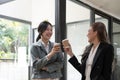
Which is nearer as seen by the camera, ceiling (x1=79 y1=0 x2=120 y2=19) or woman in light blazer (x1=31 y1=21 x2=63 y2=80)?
woman in light blazer (x1=31 y1=21 x2=63 y2=80)

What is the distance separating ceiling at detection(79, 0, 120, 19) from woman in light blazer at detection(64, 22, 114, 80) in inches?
62.9

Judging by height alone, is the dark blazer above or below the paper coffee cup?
below

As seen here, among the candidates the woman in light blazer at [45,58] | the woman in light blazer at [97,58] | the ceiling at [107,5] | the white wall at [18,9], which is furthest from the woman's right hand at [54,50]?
the white wall at [18,9]

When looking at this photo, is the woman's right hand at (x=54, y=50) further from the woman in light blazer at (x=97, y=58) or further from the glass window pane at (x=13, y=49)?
the glass window pane at (x=13, y=49)

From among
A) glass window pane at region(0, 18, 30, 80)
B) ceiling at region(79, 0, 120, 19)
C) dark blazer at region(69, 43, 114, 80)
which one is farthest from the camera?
glass window pane at region(0, 18, 30, 80)

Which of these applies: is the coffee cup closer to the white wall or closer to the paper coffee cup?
the paper coffee cup

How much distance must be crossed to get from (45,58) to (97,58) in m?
0.44

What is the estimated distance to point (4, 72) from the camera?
4.57 metres

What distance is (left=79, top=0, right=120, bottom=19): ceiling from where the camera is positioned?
346cm

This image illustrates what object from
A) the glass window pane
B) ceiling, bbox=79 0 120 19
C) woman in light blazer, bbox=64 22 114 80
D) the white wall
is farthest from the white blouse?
the white wall

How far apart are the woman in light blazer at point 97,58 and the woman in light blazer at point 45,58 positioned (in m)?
0.15

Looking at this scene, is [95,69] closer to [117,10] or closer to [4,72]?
[117,10]

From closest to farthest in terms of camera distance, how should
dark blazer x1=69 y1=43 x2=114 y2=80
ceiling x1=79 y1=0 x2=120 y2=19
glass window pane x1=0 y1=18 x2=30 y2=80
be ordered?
dark blazer x1=69 y1=43 x2=114 y2=80
ceiling x1=79 y1=0 x2=120 y2=19
glass window pane x1=0 y1=18 x2=30 y2=80

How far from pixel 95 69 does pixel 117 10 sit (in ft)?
8.50
